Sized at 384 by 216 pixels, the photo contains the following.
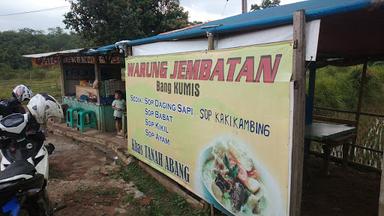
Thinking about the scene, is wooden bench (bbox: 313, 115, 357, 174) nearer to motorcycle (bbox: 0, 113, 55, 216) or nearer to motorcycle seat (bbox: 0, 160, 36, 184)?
motorcycle (bbox: 0, 113, 55, 216)

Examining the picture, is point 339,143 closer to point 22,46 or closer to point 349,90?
point 349,90

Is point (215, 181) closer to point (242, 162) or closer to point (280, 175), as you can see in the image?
point (242, 162)

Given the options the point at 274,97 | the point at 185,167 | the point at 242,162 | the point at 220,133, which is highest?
the point at 274,97

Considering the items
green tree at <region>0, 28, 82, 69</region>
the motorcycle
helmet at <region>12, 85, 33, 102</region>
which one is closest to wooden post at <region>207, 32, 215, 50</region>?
the motorcycle

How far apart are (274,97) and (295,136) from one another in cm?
41

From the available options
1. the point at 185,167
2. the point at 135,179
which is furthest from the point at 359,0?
the point at 135,179

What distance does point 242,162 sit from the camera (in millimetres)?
3674

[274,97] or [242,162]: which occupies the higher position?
[274,97]

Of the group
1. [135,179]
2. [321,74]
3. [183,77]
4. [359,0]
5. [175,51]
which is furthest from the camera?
[321,74]

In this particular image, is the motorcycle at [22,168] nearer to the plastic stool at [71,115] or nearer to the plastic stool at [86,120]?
the plastic stool at [86,120]

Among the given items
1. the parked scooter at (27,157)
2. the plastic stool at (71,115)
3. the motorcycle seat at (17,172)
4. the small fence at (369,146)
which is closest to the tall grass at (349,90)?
the small fence at (369,146)

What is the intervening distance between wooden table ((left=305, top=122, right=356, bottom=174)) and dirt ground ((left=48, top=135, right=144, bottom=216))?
9.73ft

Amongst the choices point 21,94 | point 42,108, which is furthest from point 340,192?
point 21,94

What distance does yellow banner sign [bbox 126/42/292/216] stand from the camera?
3.20 meters
